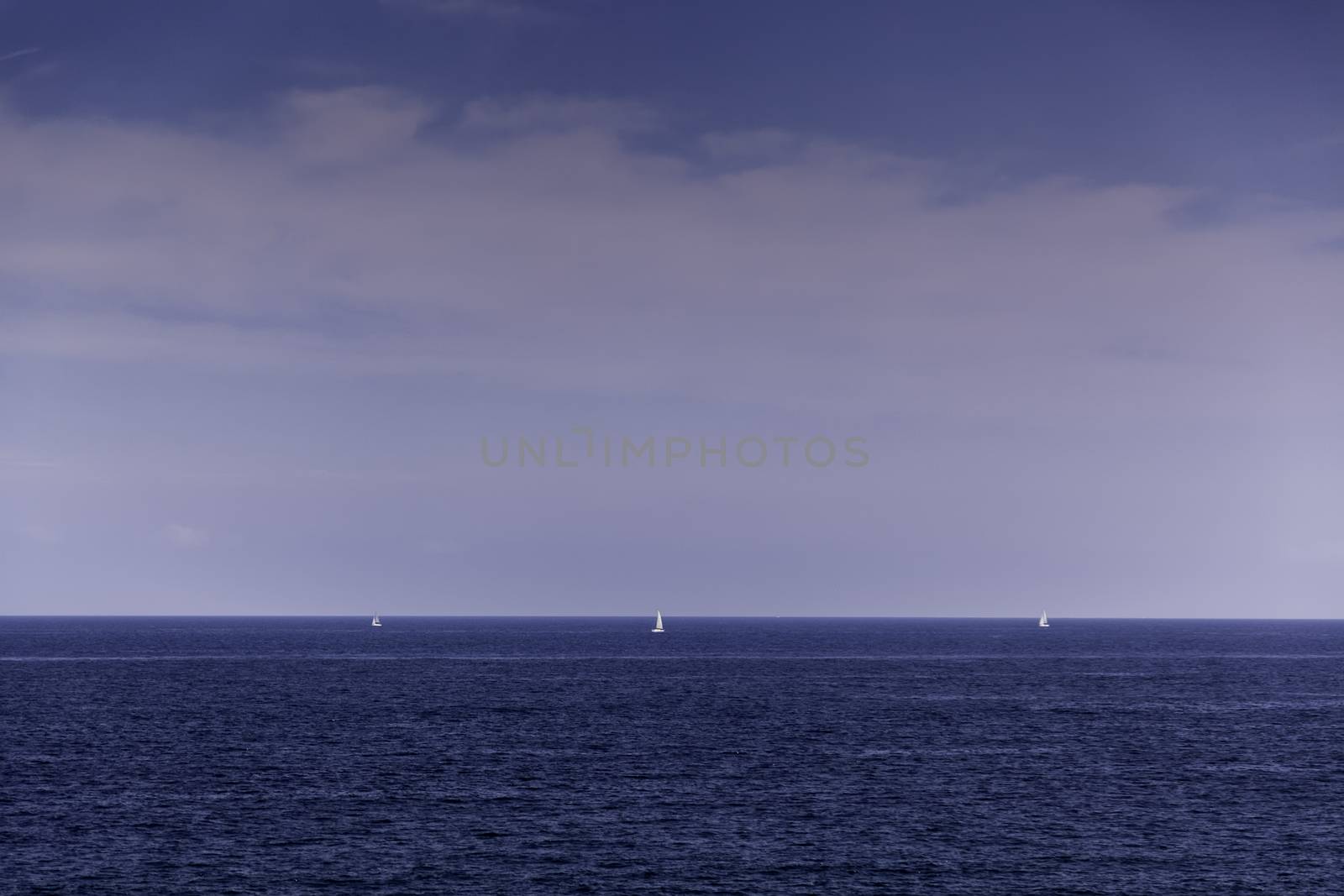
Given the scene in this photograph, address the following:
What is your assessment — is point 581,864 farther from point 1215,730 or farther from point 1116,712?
point 1116,712

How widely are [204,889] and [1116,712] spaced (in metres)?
103

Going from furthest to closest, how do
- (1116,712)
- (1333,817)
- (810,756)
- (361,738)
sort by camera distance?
(1116,712) → (361,738) → (810,756) → (1333,817)

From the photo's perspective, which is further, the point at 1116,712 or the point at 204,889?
the point at 1116,712

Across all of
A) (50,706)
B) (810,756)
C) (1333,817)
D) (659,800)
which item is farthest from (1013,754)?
(50,706)

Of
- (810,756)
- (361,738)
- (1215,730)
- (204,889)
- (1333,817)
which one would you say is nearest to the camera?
(204,889)

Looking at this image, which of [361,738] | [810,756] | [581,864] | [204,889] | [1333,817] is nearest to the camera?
[204,889]

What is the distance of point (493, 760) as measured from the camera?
313 feet

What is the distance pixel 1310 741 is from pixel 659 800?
63370 mm

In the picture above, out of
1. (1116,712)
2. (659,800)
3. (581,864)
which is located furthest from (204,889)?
(1116,712)

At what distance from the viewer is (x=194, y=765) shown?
303 ft

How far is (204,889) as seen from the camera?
5778cm

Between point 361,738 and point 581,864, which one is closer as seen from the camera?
point 581,864

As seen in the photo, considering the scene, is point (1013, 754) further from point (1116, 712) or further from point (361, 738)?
point (361, 738)

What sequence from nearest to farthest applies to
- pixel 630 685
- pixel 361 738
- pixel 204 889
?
1. pixel 204 889
2. pixel 361 738
3. pixel 630 685
